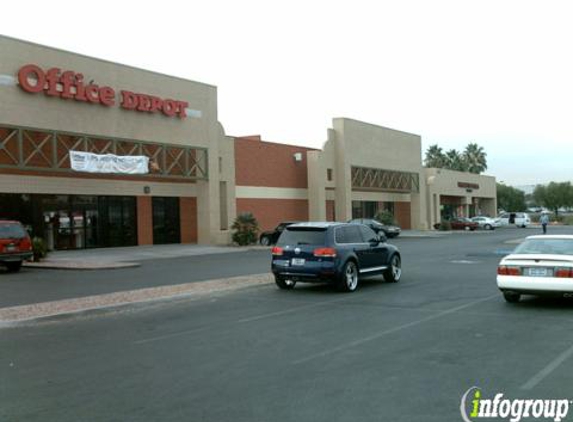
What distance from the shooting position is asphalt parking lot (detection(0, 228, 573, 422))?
6.14 meters

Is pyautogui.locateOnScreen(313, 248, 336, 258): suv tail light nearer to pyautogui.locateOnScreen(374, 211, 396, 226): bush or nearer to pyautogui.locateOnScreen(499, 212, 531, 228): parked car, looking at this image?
pyautogui.locateOnScreen(374, 211, 396, 226): bush

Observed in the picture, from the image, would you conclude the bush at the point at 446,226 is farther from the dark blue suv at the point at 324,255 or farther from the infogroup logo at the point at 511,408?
the infogroup logo at the point at 511,408

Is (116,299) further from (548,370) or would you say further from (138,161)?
(138,161)

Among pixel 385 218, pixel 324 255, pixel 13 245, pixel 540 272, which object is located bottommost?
pixel 540 272

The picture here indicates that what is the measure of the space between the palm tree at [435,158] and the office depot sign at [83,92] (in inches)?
3063

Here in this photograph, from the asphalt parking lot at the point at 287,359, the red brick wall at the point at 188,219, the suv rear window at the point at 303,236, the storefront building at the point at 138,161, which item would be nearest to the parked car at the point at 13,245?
the storefront building at the point at 138,161

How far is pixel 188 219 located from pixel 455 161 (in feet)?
249

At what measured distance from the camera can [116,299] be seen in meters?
14.0

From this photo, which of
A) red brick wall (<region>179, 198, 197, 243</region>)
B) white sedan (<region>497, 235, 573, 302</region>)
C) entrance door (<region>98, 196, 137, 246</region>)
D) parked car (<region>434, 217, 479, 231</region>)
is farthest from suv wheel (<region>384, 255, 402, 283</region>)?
parked car (<region>434, 217, 479, 231</region>)

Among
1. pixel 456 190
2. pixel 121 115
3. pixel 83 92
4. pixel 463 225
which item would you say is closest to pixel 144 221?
pixel 121 115

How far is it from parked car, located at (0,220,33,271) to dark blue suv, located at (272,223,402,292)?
1073cm

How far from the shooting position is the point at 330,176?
168 ft

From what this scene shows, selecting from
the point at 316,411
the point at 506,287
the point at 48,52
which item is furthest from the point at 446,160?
the point at 316,411

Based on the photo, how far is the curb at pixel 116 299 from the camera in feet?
39.8
